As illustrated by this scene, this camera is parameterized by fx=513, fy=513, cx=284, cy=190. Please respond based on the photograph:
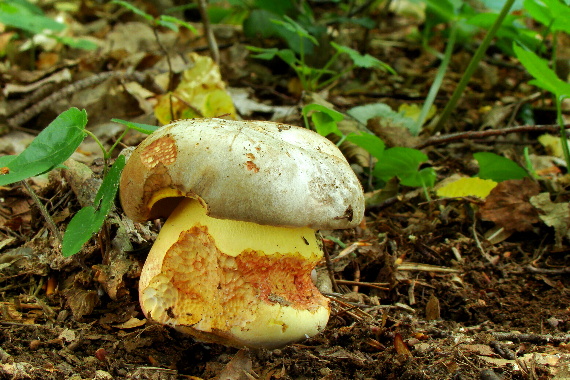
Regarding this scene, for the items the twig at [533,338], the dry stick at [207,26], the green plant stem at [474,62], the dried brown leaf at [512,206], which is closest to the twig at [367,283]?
the twig at [533,338]

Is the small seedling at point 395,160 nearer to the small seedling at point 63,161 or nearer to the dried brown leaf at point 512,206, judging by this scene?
the dried brown leaf at point 512,206

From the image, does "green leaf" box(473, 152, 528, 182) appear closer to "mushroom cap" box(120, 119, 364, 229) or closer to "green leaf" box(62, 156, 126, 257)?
"mushroom cap" box(120, 119, 364, 229)

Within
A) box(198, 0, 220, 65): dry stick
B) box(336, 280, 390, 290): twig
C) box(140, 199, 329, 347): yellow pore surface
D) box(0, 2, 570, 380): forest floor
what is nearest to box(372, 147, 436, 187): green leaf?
box(0, 2, 570, 380): forest floor

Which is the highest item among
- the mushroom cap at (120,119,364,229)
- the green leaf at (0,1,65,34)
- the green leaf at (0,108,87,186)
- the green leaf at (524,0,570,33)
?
the green leaf at (524,0,570,33)

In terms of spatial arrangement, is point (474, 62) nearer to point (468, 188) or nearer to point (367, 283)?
point (468, 188)

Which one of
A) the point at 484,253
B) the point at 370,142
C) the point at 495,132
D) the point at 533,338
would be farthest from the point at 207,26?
the point at 533,338

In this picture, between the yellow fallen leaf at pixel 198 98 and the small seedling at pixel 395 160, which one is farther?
the yellow fallen leaf at pixel 198 98
